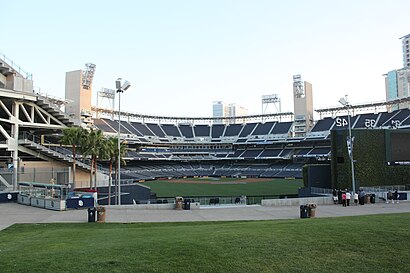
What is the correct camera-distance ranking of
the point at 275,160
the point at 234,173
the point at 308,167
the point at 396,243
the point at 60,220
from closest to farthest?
the point at 396,243, the point at 60,220, the point at 308,167, the point at 234,173, the point at 275,160

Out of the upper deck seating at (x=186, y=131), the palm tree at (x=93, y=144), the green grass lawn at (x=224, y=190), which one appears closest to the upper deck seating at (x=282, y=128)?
the upper deck seating at (x=186, y=131)

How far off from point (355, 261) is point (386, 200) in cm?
2439

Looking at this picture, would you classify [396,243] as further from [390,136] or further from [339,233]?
[390,136]

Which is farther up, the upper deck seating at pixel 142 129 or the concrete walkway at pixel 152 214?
the upper deck seating at pixel 142 129

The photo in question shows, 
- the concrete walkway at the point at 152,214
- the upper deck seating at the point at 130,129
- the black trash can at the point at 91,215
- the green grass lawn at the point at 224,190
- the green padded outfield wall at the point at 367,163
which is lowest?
the green grass lawn at the point at 224,190

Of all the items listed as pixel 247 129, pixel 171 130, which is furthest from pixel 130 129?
A: pixel 247 129

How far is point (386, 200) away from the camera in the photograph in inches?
1171

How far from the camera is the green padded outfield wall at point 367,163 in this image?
33.8 metres

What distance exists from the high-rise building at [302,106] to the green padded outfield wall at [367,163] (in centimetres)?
7124

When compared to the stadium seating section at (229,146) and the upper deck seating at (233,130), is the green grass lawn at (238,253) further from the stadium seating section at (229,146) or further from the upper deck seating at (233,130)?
the upper deck seating at (233,130)

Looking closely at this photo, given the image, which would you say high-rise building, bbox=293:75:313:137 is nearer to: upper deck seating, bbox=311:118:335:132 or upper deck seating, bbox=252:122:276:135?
upper deck seating, bbox=311:118:335:132

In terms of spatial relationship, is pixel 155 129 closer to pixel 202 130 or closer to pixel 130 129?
pixel 130 129

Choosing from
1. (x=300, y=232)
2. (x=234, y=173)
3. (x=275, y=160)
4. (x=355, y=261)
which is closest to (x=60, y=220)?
(x=300, y=232)

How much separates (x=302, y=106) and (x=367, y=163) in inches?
3004
